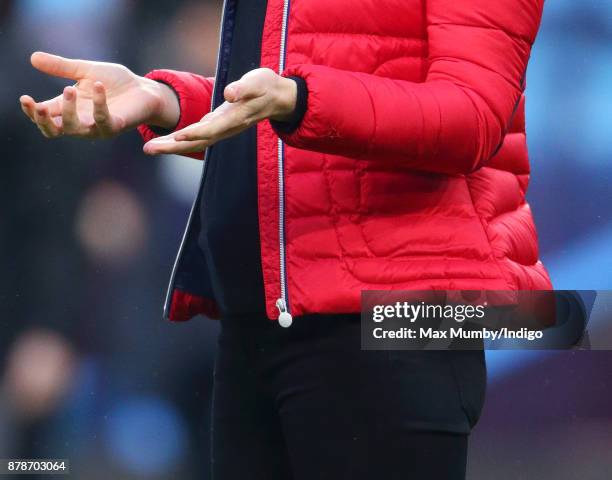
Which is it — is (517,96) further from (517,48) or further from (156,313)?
(156,313)

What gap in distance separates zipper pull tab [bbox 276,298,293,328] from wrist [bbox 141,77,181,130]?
0.34 meters

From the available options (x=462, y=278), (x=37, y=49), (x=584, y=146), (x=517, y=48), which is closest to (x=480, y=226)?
(x=462, y=278)

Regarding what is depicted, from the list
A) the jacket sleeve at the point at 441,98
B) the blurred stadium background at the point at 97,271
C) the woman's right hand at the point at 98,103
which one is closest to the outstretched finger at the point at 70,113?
the woman's right hand at the point at 98,103

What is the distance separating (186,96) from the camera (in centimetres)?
123

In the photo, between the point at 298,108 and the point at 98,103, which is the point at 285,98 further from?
the point at 98,103

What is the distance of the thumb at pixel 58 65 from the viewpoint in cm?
108

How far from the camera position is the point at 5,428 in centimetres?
187

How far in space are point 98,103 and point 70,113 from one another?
0.10ft

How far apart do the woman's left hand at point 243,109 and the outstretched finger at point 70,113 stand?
5.2 inches

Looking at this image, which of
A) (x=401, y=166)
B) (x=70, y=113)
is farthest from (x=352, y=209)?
(x=70, y=113)

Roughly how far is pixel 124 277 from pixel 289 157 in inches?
38.0

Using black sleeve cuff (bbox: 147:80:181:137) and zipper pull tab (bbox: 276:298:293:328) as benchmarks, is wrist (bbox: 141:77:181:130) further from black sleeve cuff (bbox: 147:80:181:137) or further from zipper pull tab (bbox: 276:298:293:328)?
zipper pull tab (bbox: 276:298:293:328)

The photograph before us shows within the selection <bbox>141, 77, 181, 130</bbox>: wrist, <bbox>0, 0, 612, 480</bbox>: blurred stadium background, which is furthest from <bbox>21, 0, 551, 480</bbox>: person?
<bbox>0, 0, 612, 480</bbox>: blurred stadium background

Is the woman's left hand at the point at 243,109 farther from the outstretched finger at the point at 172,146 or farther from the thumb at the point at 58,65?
the thumb at the point at 58,65
